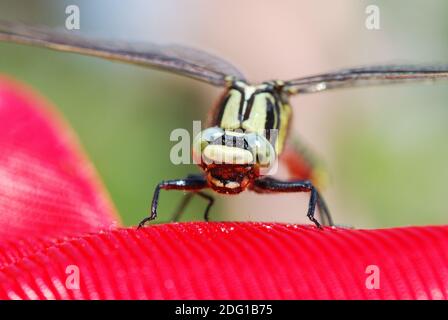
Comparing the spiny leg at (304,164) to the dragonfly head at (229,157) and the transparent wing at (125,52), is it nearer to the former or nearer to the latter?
the transparent wing at (125,52)

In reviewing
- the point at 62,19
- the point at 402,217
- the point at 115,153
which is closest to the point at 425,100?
the point at 402,217

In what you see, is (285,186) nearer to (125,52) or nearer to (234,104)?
(234,104)

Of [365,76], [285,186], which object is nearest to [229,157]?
[285,186]

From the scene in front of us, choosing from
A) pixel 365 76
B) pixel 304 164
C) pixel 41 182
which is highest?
pixel 365 76

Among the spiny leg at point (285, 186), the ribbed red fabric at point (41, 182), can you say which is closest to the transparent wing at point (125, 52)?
the ribbed red fabric at point (41, 182)

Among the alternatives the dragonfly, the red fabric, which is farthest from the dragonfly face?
the red fabric

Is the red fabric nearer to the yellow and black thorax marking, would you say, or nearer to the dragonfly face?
the dragonfly face
